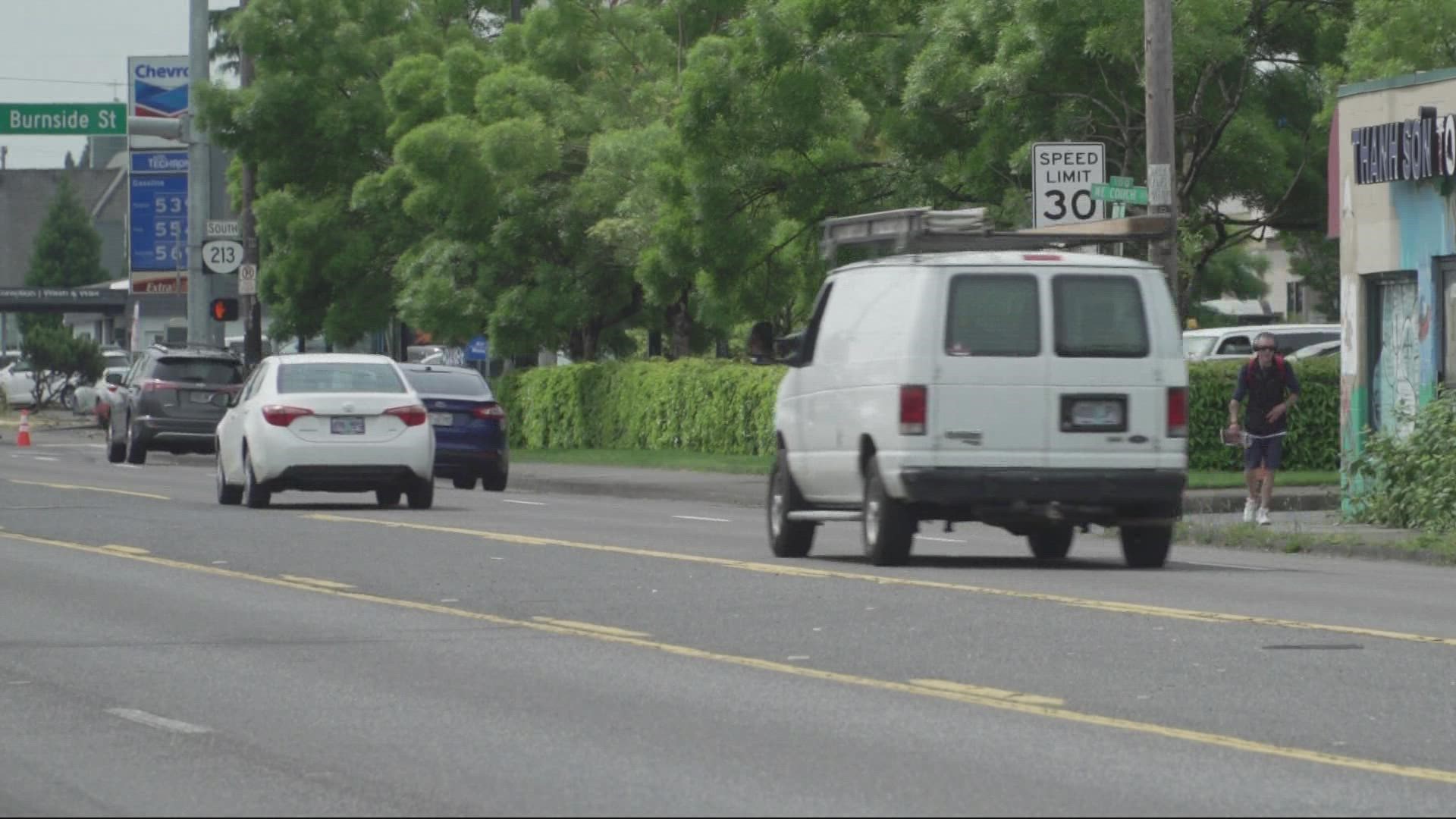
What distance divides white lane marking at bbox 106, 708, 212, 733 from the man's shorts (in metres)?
15.0

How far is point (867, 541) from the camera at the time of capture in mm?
17797

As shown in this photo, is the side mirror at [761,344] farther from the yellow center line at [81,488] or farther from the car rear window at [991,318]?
the yellow center line at [81,488]

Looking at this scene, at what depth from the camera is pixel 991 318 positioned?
17188 millimetres

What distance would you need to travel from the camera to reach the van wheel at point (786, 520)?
1888 centimetres

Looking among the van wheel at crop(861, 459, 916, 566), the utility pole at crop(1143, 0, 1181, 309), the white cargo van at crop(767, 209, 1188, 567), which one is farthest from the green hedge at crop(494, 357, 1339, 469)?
the van wheel at crop(861, 459, 916, 566)

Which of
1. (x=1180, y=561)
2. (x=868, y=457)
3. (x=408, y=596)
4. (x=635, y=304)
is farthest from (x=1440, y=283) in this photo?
(x=635, y=304)

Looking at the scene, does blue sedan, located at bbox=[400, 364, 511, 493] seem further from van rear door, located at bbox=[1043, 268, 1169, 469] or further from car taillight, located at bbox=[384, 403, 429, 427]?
van rear door, located at bbox=[1043, 268, 1169, 469]

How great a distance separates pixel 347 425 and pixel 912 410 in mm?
9246

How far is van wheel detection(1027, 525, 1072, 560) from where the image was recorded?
1961cm

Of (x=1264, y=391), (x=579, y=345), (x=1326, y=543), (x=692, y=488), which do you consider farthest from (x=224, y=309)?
(x=1326, y=543)

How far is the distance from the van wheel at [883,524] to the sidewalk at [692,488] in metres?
9.02

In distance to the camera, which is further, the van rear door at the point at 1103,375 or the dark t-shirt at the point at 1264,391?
the dark t-shirt at the point at 1264,391

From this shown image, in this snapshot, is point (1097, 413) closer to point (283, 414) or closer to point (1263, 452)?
point (1263, 452)

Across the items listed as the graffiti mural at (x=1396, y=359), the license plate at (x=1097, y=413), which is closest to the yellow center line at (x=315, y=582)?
the license plate at (x=1097, y=413)
